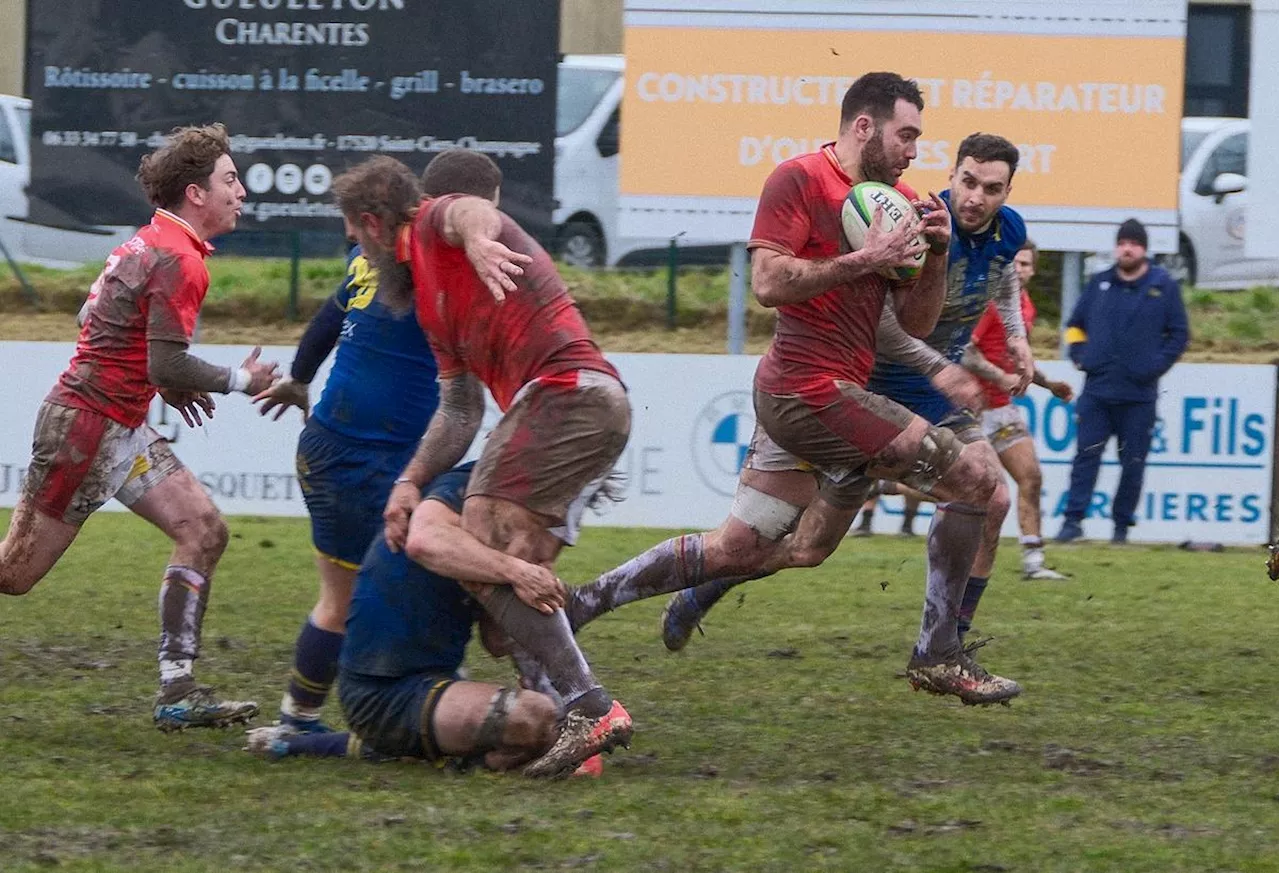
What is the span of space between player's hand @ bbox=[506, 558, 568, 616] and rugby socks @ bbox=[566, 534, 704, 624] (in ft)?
4.31

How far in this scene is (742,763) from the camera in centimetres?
590

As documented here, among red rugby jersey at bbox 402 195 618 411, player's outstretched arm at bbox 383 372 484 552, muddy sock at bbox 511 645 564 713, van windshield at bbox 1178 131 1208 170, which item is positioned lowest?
muddy sock at bbox 511 645 564 713

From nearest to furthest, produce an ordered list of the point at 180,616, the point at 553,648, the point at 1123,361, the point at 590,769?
1. the point at 553,648
2. the point at 590,769
3. the point at 180,616
4. the point at 1123,361

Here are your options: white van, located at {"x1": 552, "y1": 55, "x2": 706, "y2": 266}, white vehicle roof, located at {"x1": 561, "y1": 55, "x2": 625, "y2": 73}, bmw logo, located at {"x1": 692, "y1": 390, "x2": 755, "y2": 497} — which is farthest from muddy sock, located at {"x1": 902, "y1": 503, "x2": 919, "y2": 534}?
white vehicle roof, located at {"x1": 561, "y1": 55, "x2": 625, "y2": 73}

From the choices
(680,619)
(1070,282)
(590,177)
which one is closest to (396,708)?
(680,619)

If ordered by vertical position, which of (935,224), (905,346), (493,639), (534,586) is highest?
(935,224)

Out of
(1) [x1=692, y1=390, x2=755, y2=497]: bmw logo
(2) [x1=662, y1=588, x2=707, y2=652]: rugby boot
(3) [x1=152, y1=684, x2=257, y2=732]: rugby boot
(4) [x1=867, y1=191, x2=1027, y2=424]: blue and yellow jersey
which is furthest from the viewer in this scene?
(1) [x1=692, y1=390, x2=755, y2=497]: bmw logo

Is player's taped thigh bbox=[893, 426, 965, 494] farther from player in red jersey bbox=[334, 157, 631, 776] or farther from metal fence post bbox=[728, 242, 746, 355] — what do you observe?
metal fence post bbox=[728, 242, 746, 355]

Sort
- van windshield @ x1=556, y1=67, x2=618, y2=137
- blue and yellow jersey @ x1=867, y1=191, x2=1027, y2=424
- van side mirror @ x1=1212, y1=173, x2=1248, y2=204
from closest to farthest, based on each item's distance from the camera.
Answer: blue and yellow jersey @ x1=867, y1=191, x2=1027, y2=424 < van windshield @ x1=556, y1=67, x2=618, y2=137 < van side mirror @ x1=1212, y1=173, x2=1248, y2=204

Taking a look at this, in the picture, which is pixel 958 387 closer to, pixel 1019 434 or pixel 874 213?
pixel 874 213

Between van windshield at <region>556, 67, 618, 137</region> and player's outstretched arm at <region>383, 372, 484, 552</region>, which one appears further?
van windshield at <region>556, 67, 618, 137</region>

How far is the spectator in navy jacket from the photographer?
13078 millimetres

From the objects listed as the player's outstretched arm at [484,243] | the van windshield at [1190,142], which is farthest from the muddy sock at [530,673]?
the van windshield at [1190,142]

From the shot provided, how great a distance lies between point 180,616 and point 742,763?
6.08ft
